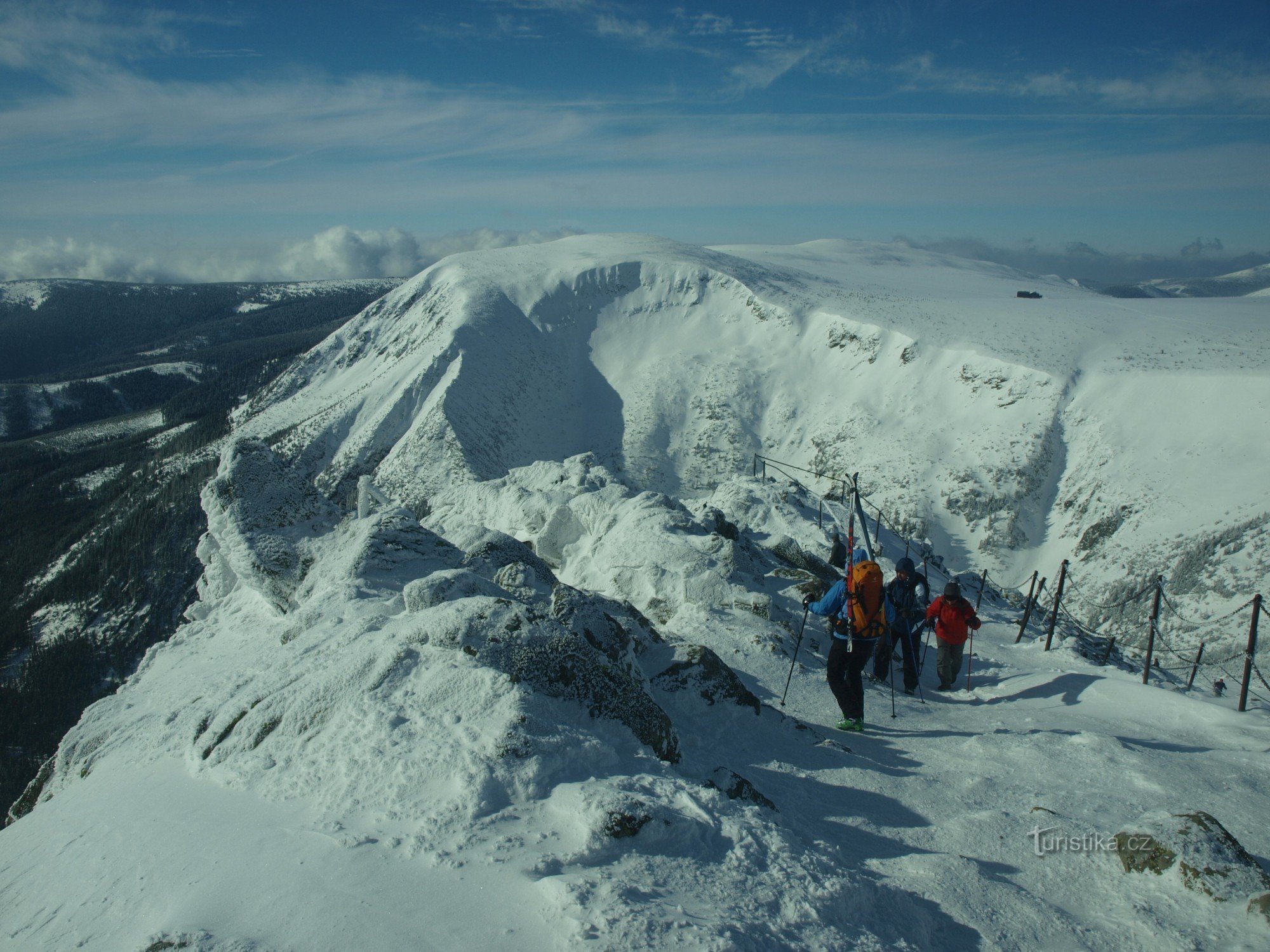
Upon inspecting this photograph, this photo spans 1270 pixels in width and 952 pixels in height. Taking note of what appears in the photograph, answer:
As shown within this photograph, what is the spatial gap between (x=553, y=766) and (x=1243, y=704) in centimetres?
1378

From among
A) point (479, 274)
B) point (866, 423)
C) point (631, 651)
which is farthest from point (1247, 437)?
point (479, 274)

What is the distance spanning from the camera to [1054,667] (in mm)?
13734

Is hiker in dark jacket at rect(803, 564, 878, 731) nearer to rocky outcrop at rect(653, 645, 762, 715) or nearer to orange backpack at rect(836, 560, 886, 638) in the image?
orange backpack at rect(836, 560, 886, 638)

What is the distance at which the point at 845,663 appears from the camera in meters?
9.30

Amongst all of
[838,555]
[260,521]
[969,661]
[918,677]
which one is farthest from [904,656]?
[260,521]

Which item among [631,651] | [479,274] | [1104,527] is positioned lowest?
[1104,527]

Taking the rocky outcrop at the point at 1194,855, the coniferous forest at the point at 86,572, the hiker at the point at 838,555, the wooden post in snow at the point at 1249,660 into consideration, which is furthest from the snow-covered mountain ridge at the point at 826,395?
the rocky outcrop at the point at 1194,855

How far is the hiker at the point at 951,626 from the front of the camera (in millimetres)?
11719

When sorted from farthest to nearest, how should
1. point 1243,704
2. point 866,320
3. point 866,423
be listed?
point 866,320
point 866,423
point 1243,704

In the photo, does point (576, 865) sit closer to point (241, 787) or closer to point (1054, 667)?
point (241, 787)

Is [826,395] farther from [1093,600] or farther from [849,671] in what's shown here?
[849,671]

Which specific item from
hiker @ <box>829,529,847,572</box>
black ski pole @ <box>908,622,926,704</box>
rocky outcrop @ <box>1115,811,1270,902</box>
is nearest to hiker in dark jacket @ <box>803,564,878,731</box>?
black ski pole @ <box>908,622,926,704</box>

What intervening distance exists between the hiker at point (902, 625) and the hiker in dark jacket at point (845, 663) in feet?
2.30

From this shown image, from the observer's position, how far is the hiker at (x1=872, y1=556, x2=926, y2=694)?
11.2 meters
